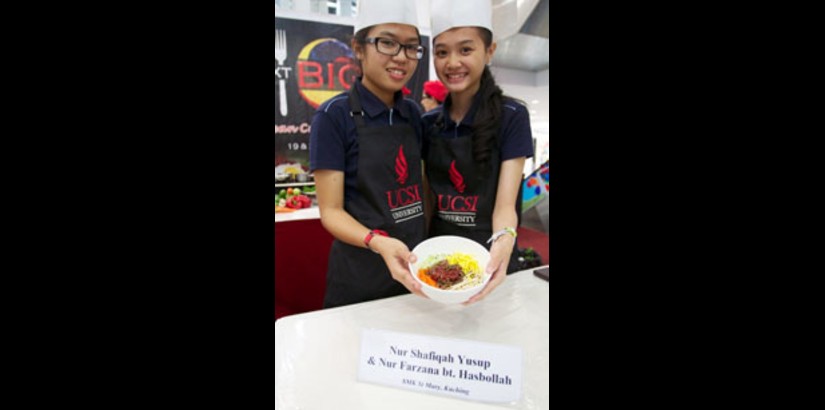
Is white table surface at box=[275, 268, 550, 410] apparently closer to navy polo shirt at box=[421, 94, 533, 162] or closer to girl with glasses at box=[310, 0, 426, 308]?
girl with glasses at box=[310, 0, 426, 308]

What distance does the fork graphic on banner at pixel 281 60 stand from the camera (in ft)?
8.81

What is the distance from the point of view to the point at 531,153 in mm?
1127

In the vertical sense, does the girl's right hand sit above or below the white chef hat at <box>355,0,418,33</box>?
below

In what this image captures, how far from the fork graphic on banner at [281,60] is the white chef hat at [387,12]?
1.91m

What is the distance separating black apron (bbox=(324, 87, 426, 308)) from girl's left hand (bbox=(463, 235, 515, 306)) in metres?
0.27

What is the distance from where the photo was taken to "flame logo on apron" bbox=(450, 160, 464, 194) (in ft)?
3.75

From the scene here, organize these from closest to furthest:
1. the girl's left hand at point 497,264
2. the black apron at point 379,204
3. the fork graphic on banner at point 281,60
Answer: the girl's left hand at point 497,264
the black apron at point 379,204
the fork graphic on banner at point 281,60

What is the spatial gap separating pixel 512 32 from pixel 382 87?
1.68ft

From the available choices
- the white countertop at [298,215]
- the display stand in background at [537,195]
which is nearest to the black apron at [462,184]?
the display stand in background at [537,195]

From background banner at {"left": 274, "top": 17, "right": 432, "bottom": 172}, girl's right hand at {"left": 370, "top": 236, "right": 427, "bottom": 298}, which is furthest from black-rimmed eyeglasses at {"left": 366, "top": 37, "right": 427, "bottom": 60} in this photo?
background banner at {"left": 274, "top": 17, "right": 432, "bottom": 172}

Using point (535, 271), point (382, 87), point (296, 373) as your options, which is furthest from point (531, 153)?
point (296, 373)

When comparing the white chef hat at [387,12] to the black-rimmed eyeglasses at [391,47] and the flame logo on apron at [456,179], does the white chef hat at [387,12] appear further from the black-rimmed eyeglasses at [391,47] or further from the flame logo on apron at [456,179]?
the flame logo on apron at [456,179]
